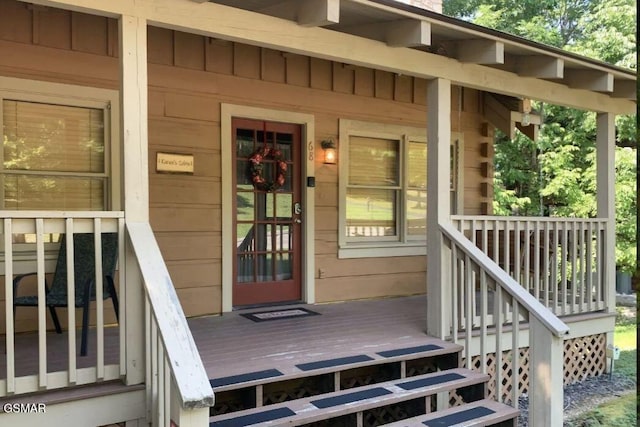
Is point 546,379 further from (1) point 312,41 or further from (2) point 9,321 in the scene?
(2) point 9,321

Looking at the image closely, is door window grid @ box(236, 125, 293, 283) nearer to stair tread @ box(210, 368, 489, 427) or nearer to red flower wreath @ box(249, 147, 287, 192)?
red flower wreath @ box(249, 147, 287, 192)

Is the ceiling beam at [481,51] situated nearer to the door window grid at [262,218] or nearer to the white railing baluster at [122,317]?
the door window grid at [262,218]

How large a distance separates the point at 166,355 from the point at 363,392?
1.29m

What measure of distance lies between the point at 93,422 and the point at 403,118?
4.21m

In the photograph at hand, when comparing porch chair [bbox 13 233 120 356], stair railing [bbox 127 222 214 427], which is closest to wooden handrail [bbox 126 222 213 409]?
stair railing [bbox 127 222 214 427]

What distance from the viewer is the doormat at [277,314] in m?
4.37

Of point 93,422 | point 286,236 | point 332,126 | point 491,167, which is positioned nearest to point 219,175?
point 286,236

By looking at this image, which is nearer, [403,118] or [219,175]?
[219,175]

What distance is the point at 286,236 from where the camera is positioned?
501cm

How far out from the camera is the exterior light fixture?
202 inches

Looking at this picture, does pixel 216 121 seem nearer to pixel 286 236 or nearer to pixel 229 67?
pixel 229 67

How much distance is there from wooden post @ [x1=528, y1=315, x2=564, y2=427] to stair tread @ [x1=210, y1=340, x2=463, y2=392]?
67 centimetres

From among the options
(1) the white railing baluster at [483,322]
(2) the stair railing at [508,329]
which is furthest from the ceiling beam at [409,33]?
(1) the white railing baluster at [483,322]

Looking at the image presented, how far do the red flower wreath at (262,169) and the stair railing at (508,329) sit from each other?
5.36 ft
